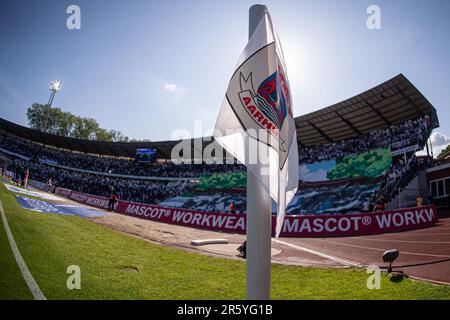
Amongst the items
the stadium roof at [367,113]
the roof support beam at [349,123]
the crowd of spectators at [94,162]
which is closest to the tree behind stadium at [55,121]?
the crowd of spectators at [94,162]

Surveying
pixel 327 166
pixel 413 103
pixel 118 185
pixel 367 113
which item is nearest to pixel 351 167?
pixel 327 166

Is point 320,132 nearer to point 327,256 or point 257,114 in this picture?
point 327,256

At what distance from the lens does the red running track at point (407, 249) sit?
6938mm

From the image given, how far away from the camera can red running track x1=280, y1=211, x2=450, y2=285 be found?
6.94 m

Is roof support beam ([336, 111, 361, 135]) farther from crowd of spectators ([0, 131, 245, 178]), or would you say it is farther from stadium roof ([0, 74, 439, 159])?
crowd of spectators ([0, 131, 245, 178])

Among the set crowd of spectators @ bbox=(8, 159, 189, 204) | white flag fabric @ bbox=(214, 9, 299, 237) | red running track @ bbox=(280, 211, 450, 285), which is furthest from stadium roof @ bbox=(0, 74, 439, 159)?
white flag fabric @ bbox=(214, 9, 299, 237)

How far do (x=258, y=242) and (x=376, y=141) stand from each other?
31017 mm

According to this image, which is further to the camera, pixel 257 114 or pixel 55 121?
pixel 55 121

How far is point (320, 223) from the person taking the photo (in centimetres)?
1493

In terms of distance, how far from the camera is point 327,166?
30.7 meters

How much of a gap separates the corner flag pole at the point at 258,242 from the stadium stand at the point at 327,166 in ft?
60.5
